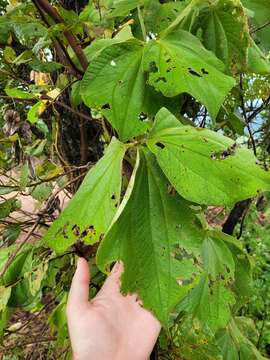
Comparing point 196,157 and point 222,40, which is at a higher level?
point 222,40

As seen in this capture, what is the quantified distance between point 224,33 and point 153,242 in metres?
0.35

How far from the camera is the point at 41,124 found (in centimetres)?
121

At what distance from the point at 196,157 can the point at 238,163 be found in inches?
2.1

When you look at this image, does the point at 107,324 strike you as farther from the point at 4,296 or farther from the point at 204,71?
the point at 204,71

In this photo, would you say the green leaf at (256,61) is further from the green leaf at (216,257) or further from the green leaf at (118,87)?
the green leaf at (216,257)

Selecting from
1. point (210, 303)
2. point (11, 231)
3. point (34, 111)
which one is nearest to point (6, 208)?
point (11, 231)

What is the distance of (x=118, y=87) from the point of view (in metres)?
0.62

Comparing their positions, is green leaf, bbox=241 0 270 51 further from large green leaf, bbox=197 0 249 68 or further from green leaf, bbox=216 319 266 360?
green leaf, bbox=216 319 266 360

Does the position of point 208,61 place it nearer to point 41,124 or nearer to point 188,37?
point 188,37

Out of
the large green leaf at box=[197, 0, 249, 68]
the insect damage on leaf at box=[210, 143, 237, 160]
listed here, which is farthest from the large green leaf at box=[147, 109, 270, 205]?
the large green leaf at box=[197, 0, 249, 68]

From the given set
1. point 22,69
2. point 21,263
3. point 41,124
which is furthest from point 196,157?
point 22,69

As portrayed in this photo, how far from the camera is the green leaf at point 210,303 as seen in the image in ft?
2.79

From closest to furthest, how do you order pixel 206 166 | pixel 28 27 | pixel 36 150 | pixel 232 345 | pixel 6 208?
pixel 206 166
pixel 28 27
pixel 6 208
pixel 36 150
pixel 232 345

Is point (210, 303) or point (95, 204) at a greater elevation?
point (95, 204)
